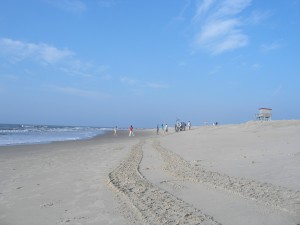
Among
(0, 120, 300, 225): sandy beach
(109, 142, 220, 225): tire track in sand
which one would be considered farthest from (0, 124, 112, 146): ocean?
(109, 142, 220, 225): tire track in sand

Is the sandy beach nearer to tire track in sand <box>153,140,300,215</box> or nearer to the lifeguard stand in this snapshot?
tire track in sand <box>153,140,300,215</box>

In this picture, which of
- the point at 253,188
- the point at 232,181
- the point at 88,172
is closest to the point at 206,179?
the point at 232,181

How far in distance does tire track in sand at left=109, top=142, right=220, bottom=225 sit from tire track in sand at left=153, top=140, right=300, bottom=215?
4.43 ft

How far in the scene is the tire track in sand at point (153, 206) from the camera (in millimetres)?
5879

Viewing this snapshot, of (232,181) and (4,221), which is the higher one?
(232,181)

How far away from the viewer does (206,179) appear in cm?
923

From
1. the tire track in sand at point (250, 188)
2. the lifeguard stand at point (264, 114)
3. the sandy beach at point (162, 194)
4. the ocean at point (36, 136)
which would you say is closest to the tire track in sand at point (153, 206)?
the sandy beach at point (162, 194)

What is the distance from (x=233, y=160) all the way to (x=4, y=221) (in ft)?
28.5

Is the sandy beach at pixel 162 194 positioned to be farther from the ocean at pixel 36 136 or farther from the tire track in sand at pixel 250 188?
the ocean at pixel 36 136

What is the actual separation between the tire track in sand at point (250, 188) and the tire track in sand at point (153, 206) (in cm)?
135

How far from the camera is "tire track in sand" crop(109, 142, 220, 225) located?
5879 mm

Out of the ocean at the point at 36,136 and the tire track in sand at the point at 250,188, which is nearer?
the tire track in sand at the point at 250,188

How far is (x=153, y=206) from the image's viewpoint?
6.79 metres

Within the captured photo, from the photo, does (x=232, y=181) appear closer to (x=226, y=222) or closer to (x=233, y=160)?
(x=226, y=222)
